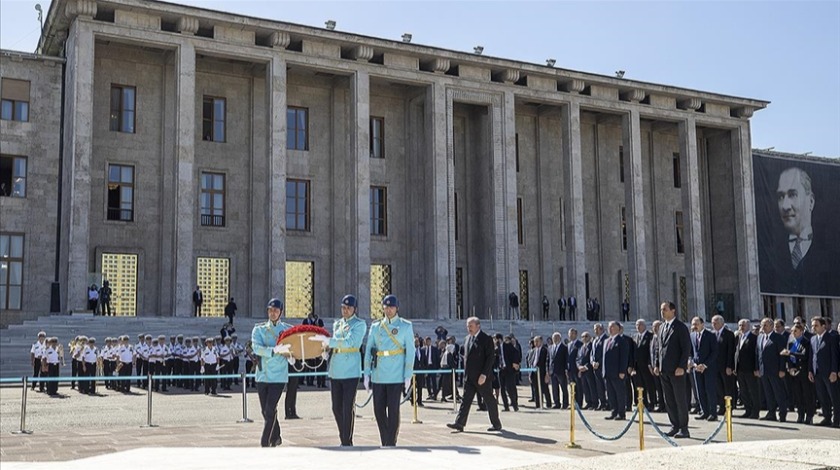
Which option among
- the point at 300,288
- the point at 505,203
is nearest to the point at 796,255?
the point at 505,203

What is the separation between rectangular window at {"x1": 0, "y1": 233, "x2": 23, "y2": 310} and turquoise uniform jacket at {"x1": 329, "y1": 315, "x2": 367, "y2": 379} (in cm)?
2566

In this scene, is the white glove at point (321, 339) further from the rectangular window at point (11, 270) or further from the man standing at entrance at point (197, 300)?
the rectangular window at point (11, 270)

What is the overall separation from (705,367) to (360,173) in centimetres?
2343

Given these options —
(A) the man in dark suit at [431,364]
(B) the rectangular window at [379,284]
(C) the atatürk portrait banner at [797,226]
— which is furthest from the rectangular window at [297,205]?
(C) the atatürk portrait banner at [797,226]

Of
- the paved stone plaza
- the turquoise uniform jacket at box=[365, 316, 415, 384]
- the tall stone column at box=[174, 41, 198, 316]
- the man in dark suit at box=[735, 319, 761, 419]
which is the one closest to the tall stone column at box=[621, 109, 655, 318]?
the tall stone column at box=[174, 41, 198, 316]

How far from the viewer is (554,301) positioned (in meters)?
42.5

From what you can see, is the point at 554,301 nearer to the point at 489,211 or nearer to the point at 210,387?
the point at 489,211

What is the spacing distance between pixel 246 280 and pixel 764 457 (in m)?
30.4

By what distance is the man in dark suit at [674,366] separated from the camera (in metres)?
12.2

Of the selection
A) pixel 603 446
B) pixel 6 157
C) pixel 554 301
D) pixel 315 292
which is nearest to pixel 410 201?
pixel 315 292

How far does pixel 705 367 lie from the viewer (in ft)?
47.5

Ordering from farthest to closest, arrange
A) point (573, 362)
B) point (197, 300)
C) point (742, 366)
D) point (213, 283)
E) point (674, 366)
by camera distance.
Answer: point (213, 283) < point (197, 300) < point (573, 362) < point (742, 366) < point (674, 366)

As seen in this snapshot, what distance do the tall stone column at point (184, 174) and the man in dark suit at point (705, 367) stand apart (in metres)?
21.6

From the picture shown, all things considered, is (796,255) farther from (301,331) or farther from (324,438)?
(301,331)
